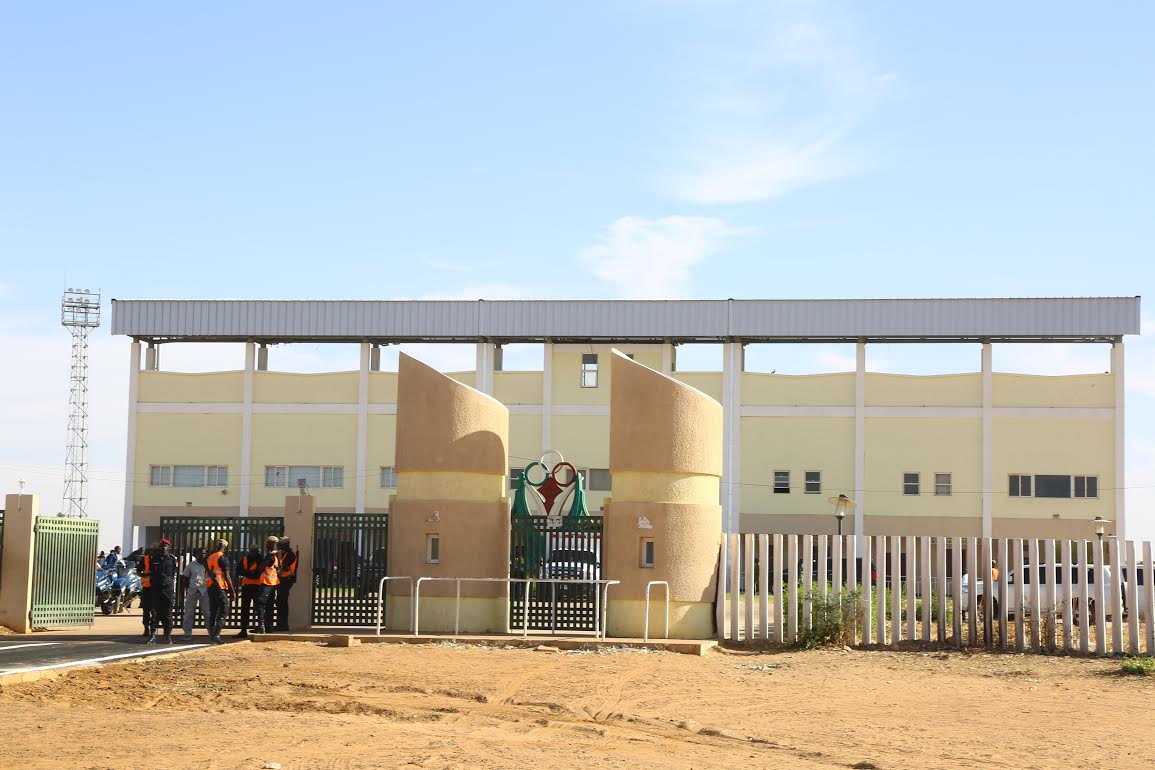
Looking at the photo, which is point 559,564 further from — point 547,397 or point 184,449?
point 184,449

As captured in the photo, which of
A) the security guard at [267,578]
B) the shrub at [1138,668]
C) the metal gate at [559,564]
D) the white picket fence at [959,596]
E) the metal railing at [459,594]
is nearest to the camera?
the shrub at [1138,668]

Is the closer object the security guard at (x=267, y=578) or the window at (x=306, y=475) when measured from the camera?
the security guard at (x=267, y=578)

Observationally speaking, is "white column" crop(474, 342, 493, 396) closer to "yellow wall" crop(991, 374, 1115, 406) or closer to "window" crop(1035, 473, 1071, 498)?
"yellow wall" crop(991, 374, 1115, 406)

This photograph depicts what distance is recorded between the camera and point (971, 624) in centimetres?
2027

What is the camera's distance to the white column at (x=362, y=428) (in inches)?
2060

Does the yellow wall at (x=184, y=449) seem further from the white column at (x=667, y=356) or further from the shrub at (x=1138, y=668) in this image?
the shrub at (x=1138, y=668)

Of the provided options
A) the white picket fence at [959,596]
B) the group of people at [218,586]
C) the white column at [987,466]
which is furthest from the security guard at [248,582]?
the white column at [987,466]

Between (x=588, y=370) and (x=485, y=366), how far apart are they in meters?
4.05

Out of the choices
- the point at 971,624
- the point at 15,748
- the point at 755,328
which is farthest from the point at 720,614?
the point at 755,328

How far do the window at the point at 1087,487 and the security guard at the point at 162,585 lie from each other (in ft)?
123

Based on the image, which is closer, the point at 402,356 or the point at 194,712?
the point at 194,712

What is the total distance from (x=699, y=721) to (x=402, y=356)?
11119mm

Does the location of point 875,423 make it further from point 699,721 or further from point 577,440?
point 699,721

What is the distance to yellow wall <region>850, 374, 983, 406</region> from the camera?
4966 centimetres
